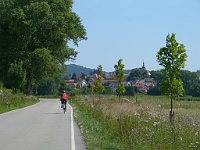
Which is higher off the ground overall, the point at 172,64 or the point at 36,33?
the point at 36,33

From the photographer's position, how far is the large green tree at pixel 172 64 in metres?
24.0

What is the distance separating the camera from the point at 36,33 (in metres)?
59.2

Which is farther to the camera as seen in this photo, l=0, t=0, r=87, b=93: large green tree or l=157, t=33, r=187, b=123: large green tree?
l=0, t=0, r=87, b=93: large green tree

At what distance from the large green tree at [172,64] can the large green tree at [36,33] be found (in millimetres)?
33023

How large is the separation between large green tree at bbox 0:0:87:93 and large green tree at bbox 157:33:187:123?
33.0 meters

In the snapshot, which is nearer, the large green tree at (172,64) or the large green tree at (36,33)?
the large green tree at (172,64)

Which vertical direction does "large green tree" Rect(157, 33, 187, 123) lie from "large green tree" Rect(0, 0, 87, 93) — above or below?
below

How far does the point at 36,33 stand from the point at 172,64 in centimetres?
3754

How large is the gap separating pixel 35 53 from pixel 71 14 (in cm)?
847

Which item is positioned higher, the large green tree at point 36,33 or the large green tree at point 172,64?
the large green tree at point 36,33

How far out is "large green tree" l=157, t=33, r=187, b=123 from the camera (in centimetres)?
2395

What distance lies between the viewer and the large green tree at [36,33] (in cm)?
5672

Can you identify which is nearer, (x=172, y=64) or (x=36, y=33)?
(x=172, y=64)

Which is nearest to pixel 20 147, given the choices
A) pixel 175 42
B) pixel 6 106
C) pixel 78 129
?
pixel 78 129
